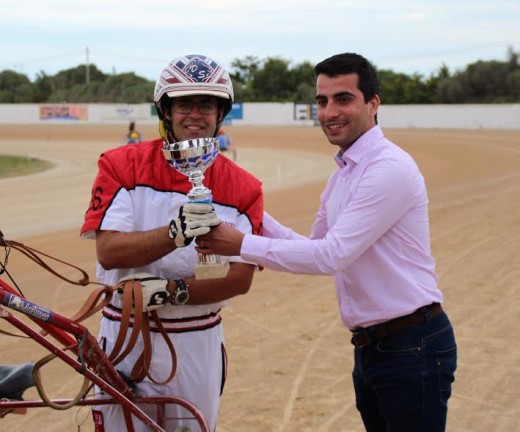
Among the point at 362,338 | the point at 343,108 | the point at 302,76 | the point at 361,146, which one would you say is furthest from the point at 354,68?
the point at 302,76

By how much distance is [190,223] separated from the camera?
8.98 feet

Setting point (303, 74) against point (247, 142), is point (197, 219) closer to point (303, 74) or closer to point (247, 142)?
point (247, 142)

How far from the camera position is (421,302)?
3.22 m

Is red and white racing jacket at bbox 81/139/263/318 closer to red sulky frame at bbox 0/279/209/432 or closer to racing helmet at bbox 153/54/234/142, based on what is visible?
racing helmet at bbox 153/54/234/142

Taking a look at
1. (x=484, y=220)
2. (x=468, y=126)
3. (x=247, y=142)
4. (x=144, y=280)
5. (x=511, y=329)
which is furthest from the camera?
(x=468, y=126)

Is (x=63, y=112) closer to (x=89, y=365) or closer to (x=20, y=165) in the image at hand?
(x=20, y=165)

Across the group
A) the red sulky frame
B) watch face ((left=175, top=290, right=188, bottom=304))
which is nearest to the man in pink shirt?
watch face ((left=175, top=290, right=188, bottom=304))

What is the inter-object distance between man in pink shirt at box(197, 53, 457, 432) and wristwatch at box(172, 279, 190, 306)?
0.80 ft

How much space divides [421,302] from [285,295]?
492cm

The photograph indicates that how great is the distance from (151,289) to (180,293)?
11 cm

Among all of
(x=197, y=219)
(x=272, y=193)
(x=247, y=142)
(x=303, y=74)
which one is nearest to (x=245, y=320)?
(x=197, y=219)

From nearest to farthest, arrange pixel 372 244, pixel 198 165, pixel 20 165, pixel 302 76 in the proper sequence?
1. pixel 198 165
2. pixel 372 244
3. pixel 20 165
4. pixel 302 76

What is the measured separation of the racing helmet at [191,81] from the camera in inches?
116

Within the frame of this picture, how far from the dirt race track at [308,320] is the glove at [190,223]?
2.50m
